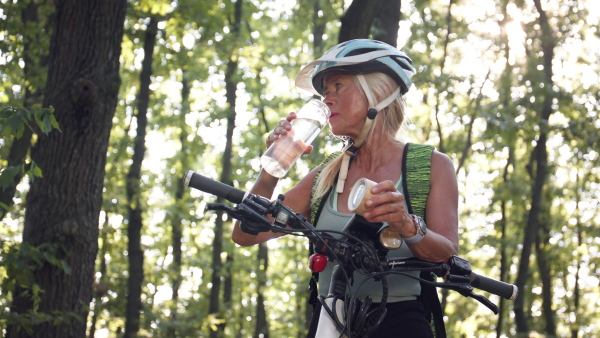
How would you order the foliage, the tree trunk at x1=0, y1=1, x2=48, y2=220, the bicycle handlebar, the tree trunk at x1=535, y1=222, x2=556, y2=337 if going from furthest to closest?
the tree trunk at x1=535, y1=222, x2=556, y2=337 → the tree trunk at x1=0, y1=1, x2=48, y2=220 → the foliage → the bicycle handlebar

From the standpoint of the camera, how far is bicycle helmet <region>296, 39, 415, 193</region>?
3645 millimetres

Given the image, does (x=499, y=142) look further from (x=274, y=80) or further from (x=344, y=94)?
(x=344, y=94)

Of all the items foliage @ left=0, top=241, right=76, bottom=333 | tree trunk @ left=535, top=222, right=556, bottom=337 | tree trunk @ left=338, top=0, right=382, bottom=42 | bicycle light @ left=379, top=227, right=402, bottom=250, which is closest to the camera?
bicycle light @ left=379, top=227, right=402, bottom=250

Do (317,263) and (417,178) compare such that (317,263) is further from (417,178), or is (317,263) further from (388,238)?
(417,178)

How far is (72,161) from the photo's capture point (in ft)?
23.8

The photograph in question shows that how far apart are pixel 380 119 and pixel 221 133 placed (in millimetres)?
23263

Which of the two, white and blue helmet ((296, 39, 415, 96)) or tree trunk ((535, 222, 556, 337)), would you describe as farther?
tree trunk ((535, 222, 556, 337))

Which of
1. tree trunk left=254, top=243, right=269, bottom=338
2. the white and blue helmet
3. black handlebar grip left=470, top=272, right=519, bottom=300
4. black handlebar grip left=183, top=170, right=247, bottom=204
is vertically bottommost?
black handlebar grip left=470, top=272, right=519, bottom=300

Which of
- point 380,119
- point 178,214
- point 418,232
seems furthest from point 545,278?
point 418,232

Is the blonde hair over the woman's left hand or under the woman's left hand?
over

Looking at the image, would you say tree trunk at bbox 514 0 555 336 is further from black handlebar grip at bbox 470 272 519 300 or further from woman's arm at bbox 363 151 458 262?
black handlebar grip at bbox 470 272 519 300

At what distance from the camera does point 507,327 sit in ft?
96.5

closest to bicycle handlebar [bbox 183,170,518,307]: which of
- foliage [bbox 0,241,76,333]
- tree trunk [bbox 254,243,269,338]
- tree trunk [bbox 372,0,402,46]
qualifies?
foliage [bbox 0,241,76,333]

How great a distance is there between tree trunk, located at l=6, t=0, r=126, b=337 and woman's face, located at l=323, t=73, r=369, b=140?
4.07 meters
